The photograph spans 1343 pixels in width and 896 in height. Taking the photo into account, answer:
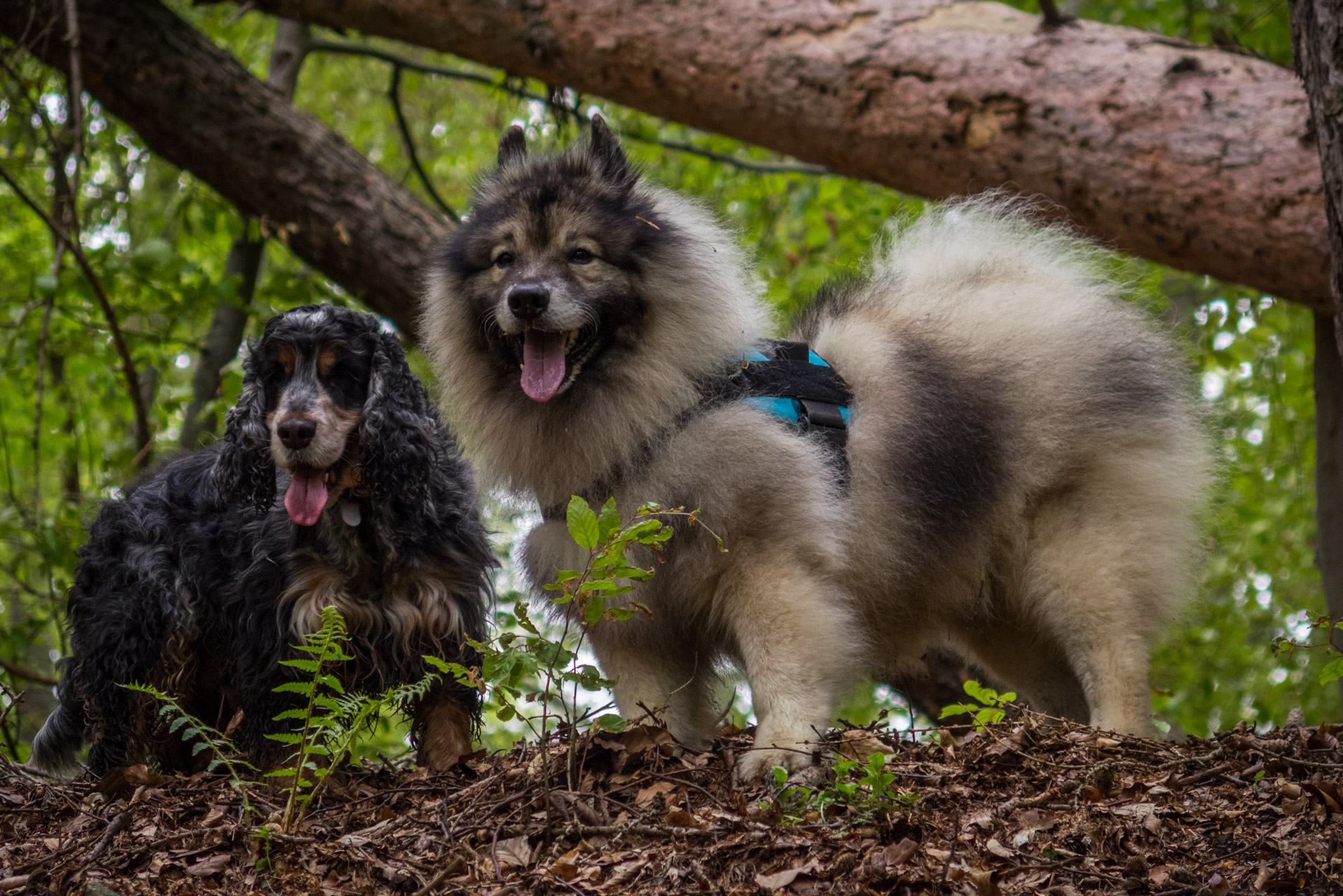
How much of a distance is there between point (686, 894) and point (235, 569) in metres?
2.32

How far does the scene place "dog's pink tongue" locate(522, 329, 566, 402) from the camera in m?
3.76

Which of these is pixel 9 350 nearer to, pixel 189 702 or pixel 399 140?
pixel 189 702

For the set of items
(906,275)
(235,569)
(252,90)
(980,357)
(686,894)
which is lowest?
(686,894)

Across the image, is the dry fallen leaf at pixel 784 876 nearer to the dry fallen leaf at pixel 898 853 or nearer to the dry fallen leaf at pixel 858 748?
the dry fallen leaf at pixel 898 853

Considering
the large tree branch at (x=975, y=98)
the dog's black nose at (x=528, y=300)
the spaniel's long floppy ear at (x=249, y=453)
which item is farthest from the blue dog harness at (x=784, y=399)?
the large tree branch at (x=975, y=98)

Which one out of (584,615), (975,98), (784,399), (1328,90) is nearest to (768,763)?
(584,615)

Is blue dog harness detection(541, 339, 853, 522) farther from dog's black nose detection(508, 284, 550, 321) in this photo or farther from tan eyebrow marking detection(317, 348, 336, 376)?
tan eyebrow marking detection(317, 348, 336, 376)

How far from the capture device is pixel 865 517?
4.07m

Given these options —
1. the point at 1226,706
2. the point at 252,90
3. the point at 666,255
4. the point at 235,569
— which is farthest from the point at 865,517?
the point at 1226,706

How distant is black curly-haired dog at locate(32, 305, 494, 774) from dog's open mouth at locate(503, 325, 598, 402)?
1.83 feet

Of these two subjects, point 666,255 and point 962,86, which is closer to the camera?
point 666,255

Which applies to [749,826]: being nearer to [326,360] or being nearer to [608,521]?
[608,521]

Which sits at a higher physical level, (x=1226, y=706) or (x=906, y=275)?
(x=906, y=275)

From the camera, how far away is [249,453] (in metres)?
4.00
